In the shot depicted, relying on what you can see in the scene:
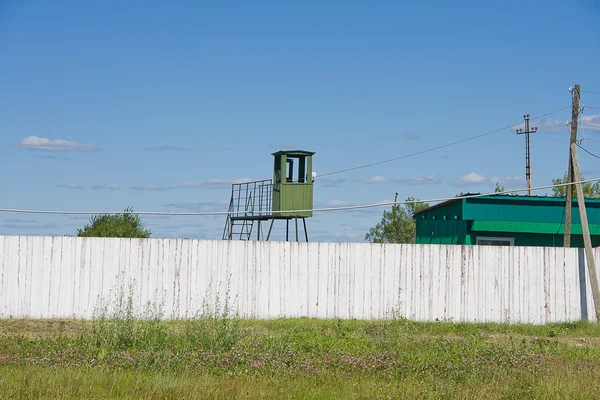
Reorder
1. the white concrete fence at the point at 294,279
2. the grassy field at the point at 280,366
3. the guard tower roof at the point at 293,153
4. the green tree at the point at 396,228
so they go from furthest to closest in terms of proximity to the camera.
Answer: the green tree at the point at 396,228 < the guard tower roof at the point at 293,153 < the white concrete fence at the point at 294,279 < the grassy field at the point at 280,366

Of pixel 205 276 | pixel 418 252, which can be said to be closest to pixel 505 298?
pixel 418 252

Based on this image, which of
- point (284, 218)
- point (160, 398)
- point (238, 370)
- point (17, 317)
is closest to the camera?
point (160, 398)

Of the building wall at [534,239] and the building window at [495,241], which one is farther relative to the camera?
the building wall at [534,239]

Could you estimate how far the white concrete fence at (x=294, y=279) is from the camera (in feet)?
56.9

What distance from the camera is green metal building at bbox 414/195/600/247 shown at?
26938 mm

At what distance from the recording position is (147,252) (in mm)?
17594

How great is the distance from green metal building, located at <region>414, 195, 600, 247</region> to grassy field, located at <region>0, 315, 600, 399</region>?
12554mm

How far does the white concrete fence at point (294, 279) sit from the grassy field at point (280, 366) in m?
3.66

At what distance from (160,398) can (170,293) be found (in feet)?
29.6

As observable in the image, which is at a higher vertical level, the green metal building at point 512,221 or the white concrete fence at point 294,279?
the green metal building at point 512,221

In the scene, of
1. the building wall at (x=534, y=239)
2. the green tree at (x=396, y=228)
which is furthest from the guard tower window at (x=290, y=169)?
the green tree at (x=396, y=228)

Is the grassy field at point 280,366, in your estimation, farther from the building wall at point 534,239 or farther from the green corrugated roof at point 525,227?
the building wall at point 534,239

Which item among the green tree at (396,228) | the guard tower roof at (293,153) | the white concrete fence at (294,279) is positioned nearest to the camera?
the white concrete fence at (294,279)

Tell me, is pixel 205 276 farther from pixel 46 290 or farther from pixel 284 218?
pixel 284 218
